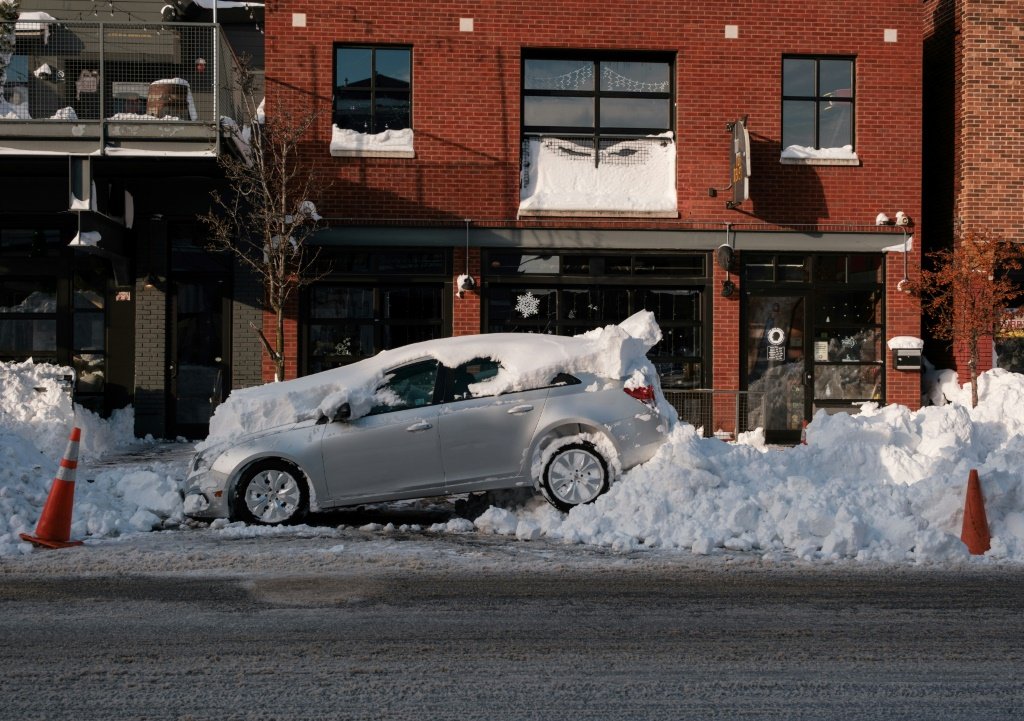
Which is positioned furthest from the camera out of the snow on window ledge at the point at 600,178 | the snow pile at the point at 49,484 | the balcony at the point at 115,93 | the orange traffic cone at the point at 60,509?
the snow on window ledge at the point at 600,178

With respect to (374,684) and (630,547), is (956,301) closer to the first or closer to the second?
(630,547)

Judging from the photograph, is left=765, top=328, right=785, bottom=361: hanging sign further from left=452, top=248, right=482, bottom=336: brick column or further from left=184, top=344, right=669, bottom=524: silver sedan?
left=184, top=344, right=669, bottom=524: silver sedan

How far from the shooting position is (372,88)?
17.2 m

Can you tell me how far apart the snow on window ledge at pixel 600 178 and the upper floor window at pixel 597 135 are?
16 millimetres

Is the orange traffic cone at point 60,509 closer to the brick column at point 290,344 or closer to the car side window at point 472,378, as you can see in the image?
the car side window at point 472,378

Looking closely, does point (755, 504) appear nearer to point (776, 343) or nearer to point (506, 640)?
point (506, 640)

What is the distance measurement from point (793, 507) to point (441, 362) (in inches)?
139

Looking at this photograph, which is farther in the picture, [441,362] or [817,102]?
[817,102]

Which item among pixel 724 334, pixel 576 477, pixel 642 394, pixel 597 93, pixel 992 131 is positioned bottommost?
pixel 576 477

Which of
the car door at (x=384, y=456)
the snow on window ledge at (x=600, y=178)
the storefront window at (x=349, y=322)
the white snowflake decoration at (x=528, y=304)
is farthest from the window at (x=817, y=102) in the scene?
the car door at (x=384, y=456)

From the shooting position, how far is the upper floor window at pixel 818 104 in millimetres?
17828

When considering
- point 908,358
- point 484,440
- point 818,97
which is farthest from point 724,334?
point 484,440

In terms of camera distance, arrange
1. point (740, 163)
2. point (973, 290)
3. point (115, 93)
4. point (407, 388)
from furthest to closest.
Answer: point (973, 290)
point (740, 163)
point (115, 93)
point (407, 388)

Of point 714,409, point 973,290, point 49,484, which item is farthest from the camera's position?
point 973,290
